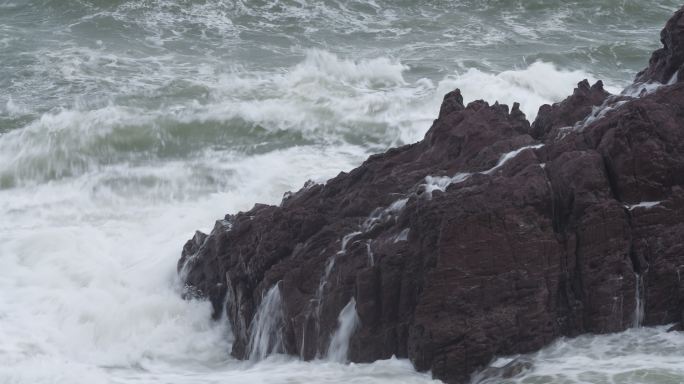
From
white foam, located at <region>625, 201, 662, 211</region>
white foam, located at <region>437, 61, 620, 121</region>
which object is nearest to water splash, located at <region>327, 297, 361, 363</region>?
white foam, located at <region>625, 201, 662, 211</region>

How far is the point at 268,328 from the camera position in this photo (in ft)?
34.4

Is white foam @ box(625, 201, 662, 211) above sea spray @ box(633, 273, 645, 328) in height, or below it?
above

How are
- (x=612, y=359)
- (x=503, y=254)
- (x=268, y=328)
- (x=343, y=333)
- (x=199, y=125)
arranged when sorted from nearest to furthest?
1. (x=612, y=359)
2. (x=503, y=254)
3. (x=343, y=333)
4. (x=268, y=328)
5. (x=199, y=125)

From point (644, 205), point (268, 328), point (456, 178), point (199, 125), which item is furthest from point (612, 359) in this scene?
point (199, 125)

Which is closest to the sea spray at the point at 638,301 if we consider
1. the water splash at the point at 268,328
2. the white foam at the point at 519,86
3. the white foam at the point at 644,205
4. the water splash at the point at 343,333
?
the white foam at the point at 644,205

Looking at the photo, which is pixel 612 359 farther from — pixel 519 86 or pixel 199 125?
pixel 519 86

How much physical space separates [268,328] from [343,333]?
109 centimetres

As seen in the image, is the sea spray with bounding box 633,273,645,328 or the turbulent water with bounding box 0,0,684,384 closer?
the sea spray with bounding box 633,273,645,328

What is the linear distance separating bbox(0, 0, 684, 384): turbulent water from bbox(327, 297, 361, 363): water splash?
0.16 meters

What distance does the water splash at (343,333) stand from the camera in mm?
9609

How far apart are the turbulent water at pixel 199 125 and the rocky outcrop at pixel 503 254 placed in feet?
0.97

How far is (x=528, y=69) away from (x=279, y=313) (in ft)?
46.4

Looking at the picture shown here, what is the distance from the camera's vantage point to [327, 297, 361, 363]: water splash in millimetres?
9609

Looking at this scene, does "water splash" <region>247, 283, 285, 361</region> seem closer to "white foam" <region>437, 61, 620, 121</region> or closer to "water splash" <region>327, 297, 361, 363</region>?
"water splash" <region>327, 297, 361, 363</region>
